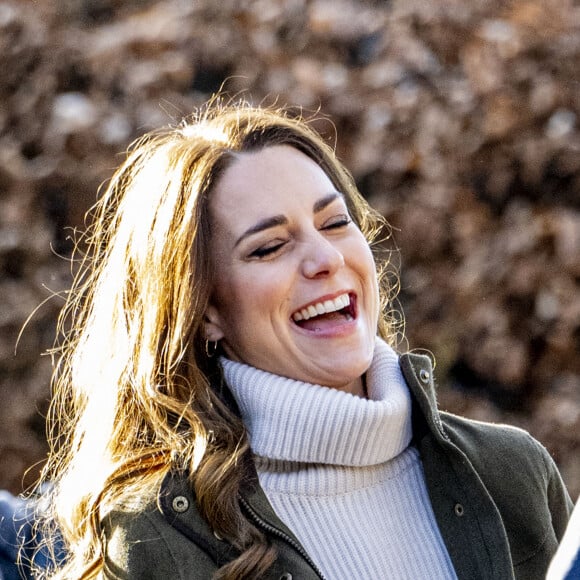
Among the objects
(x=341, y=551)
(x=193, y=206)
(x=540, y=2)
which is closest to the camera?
(x=341, y=551)

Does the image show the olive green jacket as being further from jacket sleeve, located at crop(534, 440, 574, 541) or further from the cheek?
the cheek

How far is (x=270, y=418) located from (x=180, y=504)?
0.25m

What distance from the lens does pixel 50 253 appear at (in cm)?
445

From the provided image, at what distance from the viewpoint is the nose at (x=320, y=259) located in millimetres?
1923

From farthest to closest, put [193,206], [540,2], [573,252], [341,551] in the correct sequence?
[540,2], [573,252], [193,206], [341,551]

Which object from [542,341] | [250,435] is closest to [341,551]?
[250,435]

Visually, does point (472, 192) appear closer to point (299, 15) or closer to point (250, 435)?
point (299, 15)

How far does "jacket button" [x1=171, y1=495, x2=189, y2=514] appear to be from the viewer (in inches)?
70.5

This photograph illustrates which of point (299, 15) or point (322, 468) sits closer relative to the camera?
point (322, 468)

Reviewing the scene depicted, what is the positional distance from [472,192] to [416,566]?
291 centimetres

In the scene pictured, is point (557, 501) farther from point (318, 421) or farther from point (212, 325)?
point (212, 325)

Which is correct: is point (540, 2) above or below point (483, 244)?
above

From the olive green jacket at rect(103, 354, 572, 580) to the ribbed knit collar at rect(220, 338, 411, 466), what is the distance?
9cm

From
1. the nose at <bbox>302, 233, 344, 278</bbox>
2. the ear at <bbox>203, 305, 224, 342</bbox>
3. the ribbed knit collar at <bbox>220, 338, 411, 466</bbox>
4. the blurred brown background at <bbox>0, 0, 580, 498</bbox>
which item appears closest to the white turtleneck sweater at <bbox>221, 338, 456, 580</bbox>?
the ribbed knit collar at <bbox>220, 338, 411, 466</bbox>
